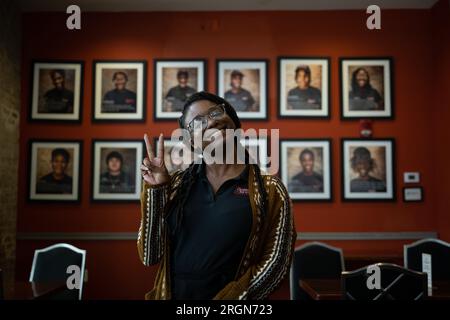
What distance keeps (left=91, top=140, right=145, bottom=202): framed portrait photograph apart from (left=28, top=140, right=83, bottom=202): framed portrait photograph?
0.62 feet

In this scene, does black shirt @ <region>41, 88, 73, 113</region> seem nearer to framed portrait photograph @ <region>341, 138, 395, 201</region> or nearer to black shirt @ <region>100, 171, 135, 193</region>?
black shirt @ <region>100, 171, 135, 193</region>

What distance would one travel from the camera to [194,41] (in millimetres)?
4371

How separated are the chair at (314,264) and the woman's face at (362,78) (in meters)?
1.91

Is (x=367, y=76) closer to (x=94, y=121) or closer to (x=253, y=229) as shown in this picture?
(x=94, y=121)

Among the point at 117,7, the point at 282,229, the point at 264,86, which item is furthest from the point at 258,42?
the point at 282,229

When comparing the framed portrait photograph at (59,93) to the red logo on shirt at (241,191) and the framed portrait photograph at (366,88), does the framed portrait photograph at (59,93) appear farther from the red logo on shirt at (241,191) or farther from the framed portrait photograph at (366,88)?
the red logo on shirt at (241,191)

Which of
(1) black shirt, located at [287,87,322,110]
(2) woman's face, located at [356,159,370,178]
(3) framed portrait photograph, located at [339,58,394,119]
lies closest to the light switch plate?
(2) woman's face, located at [356,159,370,178]

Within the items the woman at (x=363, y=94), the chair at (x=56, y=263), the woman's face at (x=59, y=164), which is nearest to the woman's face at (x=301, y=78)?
the woman at (x=363, y=94)

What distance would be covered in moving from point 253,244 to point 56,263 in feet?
9.22

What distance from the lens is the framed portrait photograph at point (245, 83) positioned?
4.29m

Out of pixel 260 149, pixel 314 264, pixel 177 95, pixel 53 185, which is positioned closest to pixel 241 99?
pixel 260 149

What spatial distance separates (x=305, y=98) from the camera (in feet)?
14.2

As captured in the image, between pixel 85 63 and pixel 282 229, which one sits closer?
pixel 282 229

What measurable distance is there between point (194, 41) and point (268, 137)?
130 centimetres
